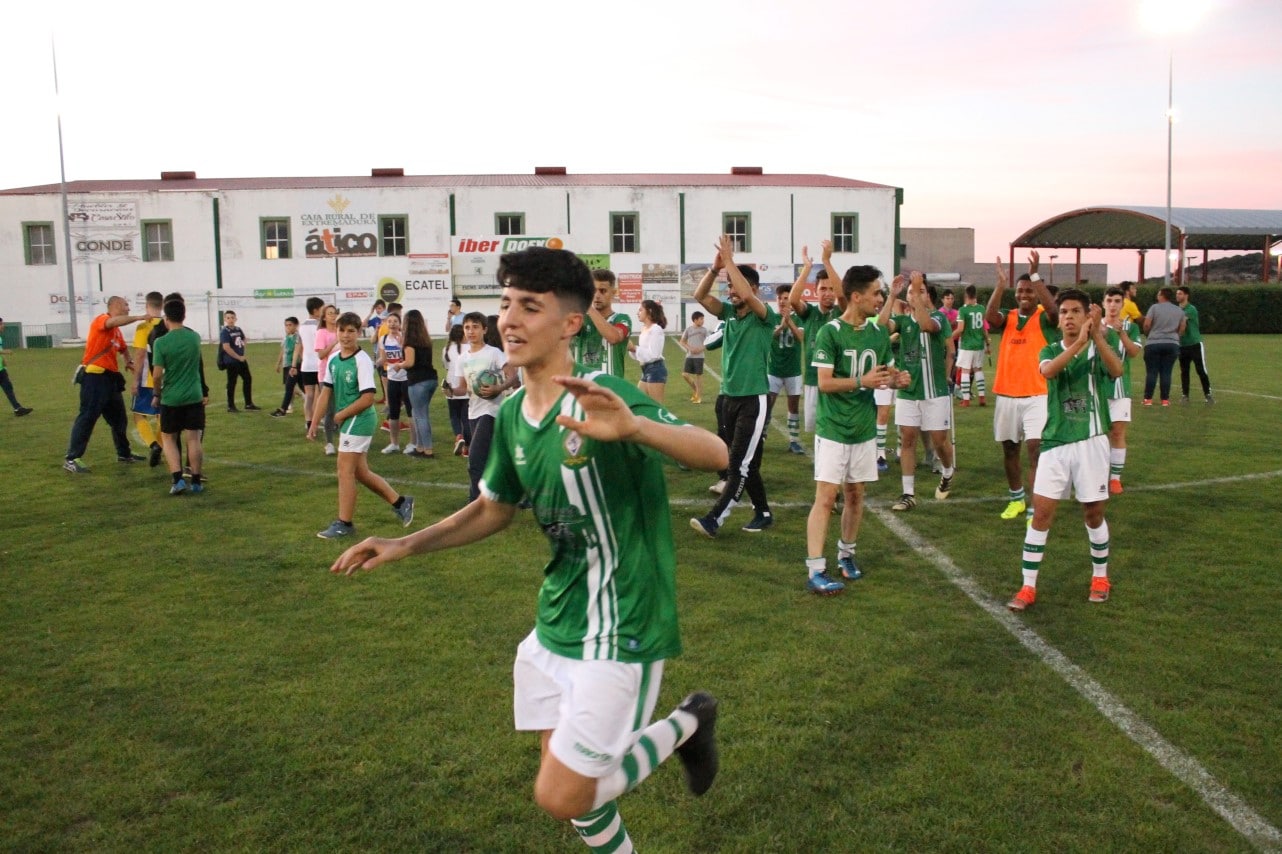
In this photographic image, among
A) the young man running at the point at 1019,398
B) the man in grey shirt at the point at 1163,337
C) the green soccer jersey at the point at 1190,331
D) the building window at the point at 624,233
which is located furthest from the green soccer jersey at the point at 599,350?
the building window at the point at 624,233

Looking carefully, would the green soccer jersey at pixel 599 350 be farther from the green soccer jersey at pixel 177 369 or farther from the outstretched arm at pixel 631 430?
the outstretched arm at pixel 631 430

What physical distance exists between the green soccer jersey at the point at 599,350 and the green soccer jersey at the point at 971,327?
9.59 meters

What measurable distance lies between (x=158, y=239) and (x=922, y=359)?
151 ft

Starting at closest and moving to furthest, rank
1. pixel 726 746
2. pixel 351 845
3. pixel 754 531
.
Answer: pixel 351 845
pixel 726 746
pixel 754 531

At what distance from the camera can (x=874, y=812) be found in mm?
4207

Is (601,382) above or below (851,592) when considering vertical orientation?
above

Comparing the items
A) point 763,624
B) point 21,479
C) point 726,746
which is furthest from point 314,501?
point 726,746

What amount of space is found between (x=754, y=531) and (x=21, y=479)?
9.33 meters

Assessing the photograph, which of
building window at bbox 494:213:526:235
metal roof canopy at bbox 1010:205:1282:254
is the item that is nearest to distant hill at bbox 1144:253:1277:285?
metal roof canopy at bbox 1010:205:1282:254

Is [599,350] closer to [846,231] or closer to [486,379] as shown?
[486,379]

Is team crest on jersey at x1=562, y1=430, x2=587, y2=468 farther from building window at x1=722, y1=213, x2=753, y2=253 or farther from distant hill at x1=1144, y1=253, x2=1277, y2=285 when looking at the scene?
distant hill at x1=1144, y1=253, x2=1277, y2=285

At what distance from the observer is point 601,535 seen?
3170 mm

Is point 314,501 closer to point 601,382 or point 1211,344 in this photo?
point 601,382

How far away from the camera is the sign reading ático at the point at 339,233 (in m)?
47.8
